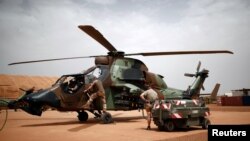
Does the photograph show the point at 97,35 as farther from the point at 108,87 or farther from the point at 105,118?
the point at 105,118

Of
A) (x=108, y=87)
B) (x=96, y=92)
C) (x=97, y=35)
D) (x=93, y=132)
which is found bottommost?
(x=93, y=132)

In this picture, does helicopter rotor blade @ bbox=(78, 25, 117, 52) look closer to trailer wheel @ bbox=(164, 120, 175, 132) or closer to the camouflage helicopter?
the camouflage helicopter

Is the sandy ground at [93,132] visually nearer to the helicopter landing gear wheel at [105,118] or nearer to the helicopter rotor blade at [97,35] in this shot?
the helicopter landing gear wheel at [105,118]

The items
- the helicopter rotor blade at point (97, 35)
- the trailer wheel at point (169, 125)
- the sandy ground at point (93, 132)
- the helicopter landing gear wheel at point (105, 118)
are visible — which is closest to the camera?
the sandy ground at point (93, 132)

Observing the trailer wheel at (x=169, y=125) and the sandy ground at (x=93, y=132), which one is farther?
the trailer wheel at (x=169, y=125)

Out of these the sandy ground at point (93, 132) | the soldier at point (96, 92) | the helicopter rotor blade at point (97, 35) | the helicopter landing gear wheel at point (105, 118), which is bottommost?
the sandy ground at point (93, 132)

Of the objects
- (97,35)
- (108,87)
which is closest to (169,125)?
(108,87)

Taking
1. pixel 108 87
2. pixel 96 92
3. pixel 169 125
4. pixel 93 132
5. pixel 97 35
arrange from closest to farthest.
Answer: pixel 93 132 < pixel 169 125 < pixel 97 35 < pixel 96 92 < pixel 108 87

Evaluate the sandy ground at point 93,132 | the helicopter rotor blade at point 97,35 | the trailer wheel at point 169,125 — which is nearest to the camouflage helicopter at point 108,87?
the helicopter rotor blade at point 97,35

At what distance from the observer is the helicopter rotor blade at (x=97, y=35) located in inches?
428

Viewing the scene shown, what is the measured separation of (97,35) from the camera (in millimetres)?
11617

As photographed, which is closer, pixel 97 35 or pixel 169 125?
pixel 169 125

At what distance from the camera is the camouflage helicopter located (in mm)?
10945

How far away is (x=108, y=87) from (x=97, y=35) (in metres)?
2.59
